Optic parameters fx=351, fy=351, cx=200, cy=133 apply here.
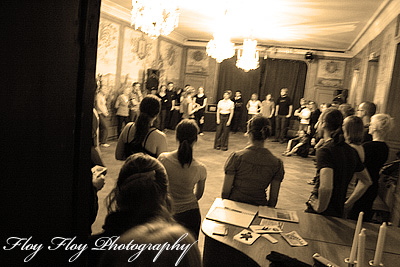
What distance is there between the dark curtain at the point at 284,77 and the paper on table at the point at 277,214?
11768mm

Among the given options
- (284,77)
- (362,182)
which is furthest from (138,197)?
(284,77)

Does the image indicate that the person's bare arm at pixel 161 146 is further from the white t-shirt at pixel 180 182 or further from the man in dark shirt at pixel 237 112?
the man in dark shirt at pixel 237 112

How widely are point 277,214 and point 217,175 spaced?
13.0ft

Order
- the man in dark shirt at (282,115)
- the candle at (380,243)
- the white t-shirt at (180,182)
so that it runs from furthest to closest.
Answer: the man in dark shirt at (282,115) → the white t-shirt at (180,182) → the candle at (380,243)

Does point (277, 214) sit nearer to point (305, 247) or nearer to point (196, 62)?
point (305, 247)

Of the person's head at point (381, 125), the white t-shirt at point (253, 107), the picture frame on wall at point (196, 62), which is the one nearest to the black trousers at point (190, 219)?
the person's head at point (381, 125)

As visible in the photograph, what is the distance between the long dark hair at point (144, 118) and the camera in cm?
278

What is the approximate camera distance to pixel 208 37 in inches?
508

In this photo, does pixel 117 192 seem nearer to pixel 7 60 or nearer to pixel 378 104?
pixel 7 60

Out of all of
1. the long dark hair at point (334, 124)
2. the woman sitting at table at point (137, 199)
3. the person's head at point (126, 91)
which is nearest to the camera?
the woman sitting at table at point (137, 199)

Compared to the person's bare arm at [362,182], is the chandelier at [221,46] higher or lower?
higher

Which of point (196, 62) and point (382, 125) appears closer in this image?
point (382, 125)

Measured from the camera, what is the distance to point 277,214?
255cm

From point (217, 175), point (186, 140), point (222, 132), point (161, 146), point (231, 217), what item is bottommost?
point (217, 175)
